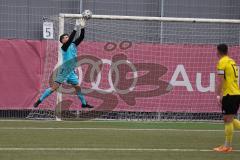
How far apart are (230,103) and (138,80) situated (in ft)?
23.9

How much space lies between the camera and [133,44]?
727 inches

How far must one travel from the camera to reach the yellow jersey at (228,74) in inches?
433

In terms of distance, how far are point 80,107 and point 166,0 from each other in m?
5.24

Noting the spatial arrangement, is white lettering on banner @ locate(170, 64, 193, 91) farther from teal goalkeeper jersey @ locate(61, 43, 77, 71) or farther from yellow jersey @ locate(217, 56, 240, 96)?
yellow jersey @ locate(217, 56, 240, 96)

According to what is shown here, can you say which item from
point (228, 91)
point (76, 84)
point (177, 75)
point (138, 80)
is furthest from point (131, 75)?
point (228, 91)

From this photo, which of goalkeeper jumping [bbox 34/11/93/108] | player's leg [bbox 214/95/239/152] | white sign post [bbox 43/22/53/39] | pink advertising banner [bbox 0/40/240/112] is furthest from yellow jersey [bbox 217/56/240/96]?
white sign post [bbox 43/22/53/39]

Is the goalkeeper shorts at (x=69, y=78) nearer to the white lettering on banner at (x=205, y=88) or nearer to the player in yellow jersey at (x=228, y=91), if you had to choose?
the white lettering on banner at (x=205, y=88)

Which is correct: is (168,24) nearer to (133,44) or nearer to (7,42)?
(133,44)

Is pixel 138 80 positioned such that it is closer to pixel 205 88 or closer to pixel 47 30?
pixel 205 88

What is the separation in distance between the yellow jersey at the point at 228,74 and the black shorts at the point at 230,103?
7cm

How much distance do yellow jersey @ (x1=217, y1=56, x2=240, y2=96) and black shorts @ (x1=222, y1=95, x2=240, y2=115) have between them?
2.9 inches

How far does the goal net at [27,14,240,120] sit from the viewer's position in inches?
709

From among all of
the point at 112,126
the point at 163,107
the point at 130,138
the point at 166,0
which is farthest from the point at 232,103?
the point at 166,0

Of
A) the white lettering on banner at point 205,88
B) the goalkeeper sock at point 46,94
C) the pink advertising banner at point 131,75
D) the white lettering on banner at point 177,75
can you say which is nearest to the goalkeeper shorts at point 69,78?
the goalkeeper sock at point 46,94
